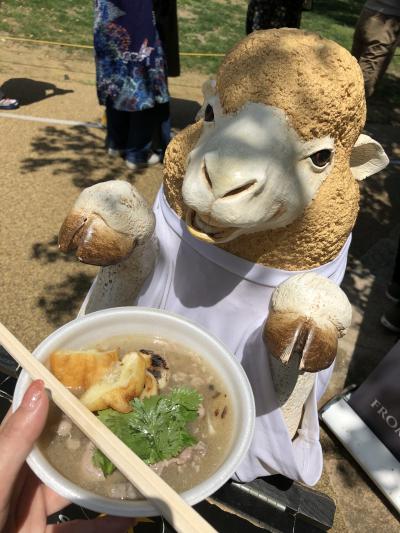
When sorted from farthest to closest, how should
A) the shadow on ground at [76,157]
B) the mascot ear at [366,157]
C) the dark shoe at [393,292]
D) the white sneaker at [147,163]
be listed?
the white sneaker at [147,163] < the shadow on ground at [76,157] < the dark shoe at [393,292] < the mascot ear at [366,157]

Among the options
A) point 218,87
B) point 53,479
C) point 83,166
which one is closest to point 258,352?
point 53,479

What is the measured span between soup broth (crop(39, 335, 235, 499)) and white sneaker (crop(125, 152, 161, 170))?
371cm

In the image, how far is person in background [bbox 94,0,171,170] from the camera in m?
3.75

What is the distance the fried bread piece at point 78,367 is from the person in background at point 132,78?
3.32 m

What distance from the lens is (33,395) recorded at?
109 cm

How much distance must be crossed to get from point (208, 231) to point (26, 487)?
103cm

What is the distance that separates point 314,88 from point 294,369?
31.7 inches

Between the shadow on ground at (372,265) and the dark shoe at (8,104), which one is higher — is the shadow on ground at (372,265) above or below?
below

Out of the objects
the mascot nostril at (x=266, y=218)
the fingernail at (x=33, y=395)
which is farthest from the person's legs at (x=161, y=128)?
the fingernail at (x=33, y=395)

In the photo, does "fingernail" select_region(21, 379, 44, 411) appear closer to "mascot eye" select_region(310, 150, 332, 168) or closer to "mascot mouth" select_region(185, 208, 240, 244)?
"mascot mouth" select_region(185, 208, 240, 244)

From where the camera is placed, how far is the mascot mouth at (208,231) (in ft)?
3.86

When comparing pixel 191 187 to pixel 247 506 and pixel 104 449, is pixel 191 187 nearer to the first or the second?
pixel 104 449

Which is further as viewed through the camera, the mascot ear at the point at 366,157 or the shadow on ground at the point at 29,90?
the shadow on ground at the point at 29,90

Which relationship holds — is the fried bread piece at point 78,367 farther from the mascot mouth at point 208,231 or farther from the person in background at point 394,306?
the person in background at point 394,306
